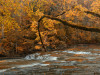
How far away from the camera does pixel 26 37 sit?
26109 mm

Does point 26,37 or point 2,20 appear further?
point 26,37

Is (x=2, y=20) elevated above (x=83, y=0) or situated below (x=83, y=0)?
below

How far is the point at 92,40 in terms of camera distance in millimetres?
38719

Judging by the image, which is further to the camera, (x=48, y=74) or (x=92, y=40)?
(x=92, y=40)

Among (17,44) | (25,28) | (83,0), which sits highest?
(83,0)

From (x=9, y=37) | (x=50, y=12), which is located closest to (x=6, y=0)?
(x=9, y=37)

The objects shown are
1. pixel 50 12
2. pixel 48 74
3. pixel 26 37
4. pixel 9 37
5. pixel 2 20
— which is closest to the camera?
pixel 48 74

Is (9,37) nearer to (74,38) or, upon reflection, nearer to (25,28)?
(25,28)

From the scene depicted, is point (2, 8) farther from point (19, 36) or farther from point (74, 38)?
point (74, 38)

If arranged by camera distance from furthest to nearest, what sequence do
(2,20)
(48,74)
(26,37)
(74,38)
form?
1. (74,38)
2. (26,37)
3. (2,20)
4. (48,74)

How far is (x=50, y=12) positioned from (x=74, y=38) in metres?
9.42

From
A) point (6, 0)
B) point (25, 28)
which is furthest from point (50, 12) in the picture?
point (6, 0)

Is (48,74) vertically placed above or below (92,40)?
above

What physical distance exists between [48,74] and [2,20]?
7534 millimetres
